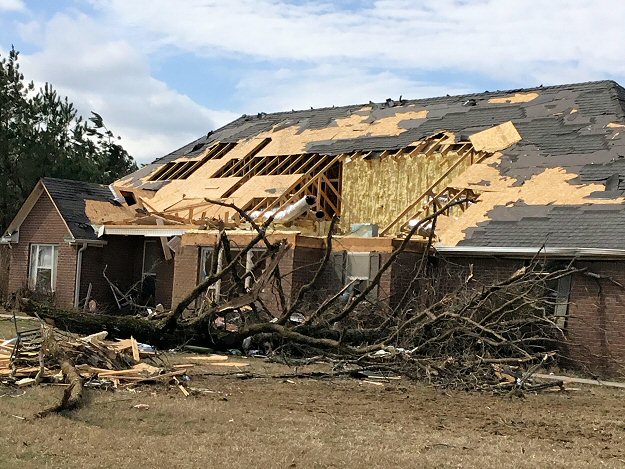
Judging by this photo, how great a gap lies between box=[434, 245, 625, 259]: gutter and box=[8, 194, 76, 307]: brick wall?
10.0 meters

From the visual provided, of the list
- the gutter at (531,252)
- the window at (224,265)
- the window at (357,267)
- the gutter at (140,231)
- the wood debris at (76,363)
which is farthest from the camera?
the gutter at (140,231)

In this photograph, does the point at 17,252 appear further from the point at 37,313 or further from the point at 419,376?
the point at 419,376

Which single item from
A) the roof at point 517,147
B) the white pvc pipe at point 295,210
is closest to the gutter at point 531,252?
the roof at point 517,147

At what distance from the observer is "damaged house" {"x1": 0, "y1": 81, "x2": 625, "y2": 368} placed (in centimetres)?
1514

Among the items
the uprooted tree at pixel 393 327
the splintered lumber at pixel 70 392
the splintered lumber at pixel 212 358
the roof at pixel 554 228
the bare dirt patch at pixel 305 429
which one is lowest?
the splintered lumber at pixel 212 358

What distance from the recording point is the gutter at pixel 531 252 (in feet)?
46.4

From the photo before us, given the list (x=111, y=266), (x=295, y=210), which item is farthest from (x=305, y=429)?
(x=111, y=266)

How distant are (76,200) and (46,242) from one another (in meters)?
1.34

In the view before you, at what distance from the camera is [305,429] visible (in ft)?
25.5

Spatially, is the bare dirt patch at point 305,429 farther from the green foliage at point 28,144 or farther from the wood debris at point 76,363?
the green foliage at point 28,144

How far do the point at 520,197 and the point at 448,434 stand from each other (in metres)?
9.54

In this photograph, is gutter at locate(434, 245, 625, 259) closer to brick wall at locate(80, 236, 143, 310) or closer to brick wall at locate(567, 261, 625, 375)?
brick wall at locate(567, 261, 625, 375)

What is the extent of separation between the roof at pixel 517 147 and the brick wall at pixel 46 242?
275cm

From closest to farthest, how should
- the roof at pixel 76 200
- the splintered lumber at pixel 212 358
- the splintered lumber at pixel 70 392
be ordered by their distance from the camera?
the splintered lumber at pixel 70 392 < the splintered lumber at pixel 212 358 < the roof at pixel 76 200
